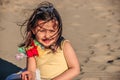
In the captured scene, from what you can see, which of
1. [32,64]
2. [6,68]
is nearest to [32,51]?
[32,64]

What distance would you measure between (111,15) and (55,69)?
14.3 feet

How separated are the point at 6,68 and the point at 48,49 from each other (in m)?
1.93

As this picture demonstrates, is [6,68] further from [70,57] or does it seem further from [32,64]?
[70,57]

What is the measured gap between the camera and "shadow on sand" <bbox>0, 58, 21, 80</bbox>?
16.3 ft

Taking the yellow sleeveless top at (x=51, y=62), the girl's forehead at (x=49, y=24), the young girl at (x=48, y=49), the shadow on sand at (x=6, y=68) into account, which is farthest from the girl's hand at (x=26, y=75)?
the shadow on sand at (x=6, y=68)

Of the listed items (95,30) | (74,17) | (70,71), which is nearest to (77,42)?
(95,30)

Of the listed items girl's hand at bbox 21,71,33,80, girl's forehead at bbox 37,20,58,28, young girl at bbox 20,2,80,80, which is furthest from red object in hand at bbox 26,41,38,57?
girl's forehead at bbox 37,20,58,28

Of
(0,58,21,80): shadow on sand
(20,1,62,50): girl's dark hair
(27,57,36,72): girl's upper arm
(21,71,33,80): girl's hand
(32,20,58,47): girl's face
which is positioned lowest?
(0,58,21,80): shadow on sand

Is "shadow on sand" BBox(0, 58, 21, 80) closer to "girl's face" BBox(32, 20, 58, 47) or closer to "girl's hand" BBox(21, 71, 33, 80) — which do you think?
"girl's hand" BBox(21, 71, 33, 80)

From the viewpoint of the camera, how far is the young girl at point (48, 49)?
320cm

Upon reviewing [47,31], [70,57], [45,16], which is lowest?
[70,57]

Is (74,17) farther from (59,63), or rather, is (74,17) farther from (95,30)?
Answer: (59,63)

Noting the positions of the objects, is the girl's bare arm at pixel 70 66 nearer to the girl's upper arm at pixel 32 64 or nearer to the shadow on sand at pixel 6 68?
the girl's upper arm at pixel 32 64

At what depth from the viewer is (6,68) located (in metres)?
5.16
